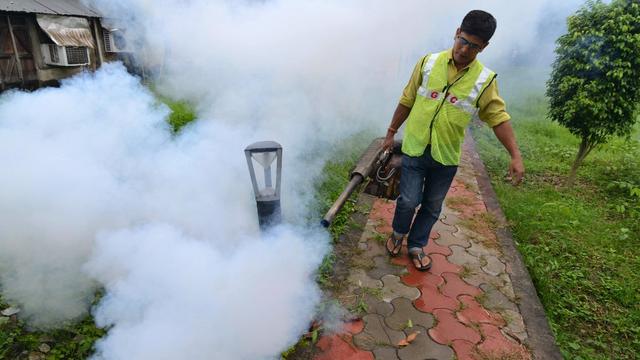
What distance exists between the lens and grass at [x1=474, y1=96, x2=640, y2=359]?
3.08 meters

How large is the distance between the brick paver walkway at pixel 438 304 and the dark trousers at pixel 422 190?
390 mm

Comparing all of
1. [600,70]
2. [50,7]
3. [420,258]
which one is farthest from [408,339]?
[50,7]

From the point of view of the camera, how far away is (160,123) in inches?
134

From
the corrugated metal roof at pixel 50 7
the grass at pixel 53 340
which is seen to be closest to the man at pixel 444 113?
the grass at pixel 53 340

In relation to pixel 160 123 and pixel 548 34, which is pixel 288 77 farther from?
pixel 548 34

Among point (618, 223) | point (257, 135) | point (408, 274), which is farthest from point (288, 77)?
point (618, 223)

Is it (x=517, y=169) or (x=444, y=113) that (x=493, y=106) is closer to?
(x=444, y=113)

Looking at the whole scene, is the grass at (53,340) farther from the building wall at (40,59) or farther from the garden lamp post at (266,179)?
the building wall at (40,59)

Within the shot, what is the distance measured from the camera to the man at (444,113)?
270 cm

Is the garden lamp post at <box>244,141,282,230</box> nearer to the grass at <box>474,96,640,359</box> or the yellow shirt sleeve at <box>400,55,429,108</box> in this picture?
the yellow shirt sleeve at <box>400,55,429,108</box>

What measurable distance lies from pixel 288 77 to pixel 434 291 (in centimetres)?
265

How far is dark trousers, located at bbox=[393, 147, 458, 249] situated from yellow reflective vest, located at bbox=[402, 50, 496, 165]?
0.11 metres

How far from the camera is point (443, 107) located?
288 centimetres

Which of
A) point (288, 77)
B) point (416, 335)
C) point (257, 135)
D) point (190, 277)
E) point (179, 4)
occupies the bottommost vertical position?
point (416, 335)
